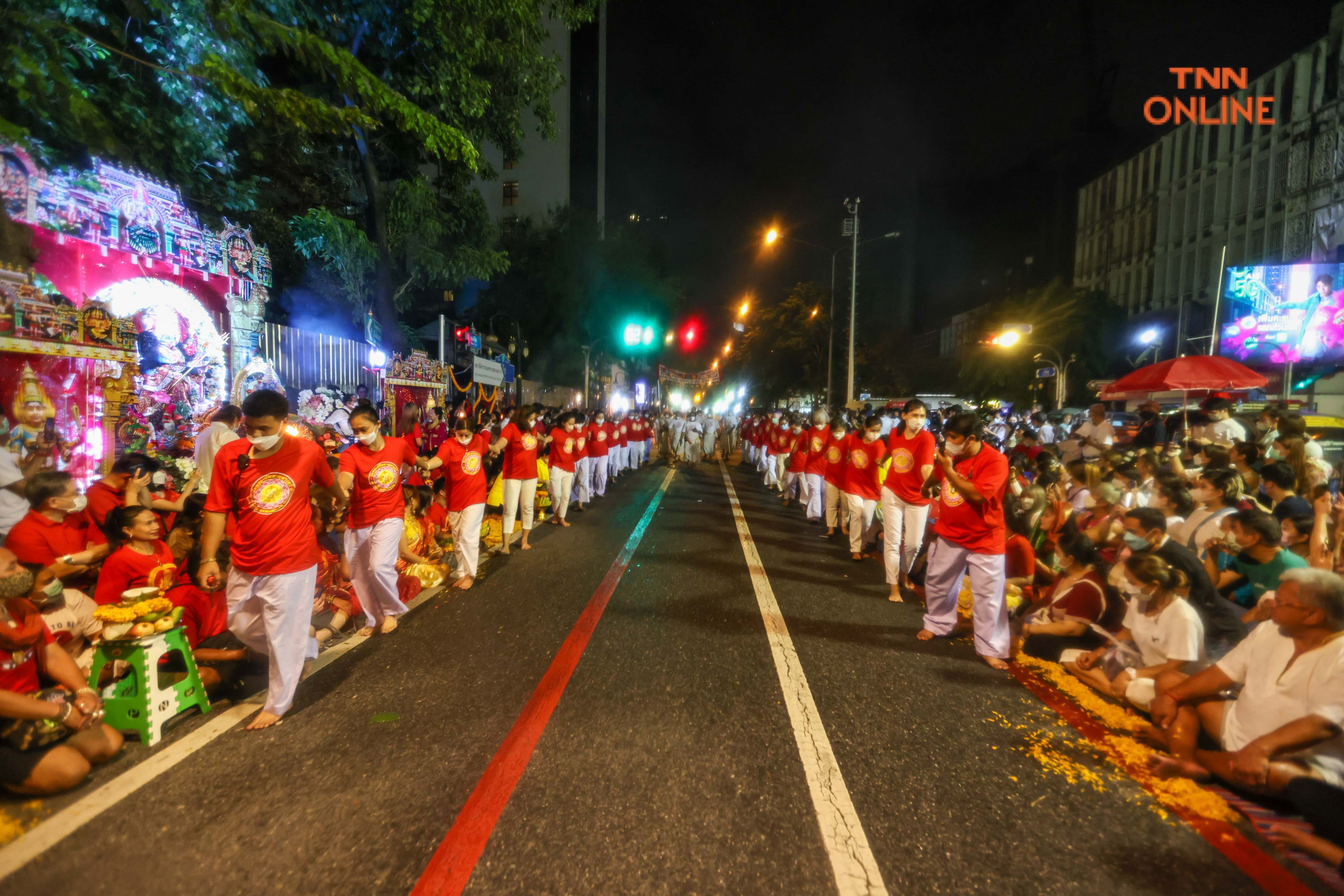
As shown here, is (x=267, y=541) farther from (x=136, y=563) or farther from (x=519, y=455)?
(x=519, y=455)

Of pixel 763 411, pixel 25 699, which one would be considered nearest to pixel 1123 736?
pixel 25 699

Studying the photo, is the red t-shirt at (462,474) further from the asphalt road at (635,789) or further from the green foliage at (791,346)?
the green foliage at (791,346)

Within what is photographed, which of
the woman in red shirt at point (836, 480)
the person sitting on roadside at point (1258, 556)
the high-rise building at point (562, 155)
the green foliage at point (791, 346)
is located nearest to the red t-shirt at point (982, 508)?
the person sitting on roadside at point (1258, 556)

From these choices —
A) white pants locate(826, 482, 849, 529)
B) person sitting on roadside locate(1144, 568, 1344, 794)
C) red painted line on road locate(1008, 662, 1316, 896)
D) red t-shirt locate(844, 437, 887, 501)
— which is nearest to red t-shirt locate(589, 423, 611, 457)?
white pants locate(826, 482, 849, 529)

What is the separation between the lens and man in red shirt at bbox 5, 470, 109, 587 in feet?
12.9

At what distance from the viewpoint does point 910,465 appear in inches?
265

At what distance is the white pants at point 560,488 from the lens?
995 cm

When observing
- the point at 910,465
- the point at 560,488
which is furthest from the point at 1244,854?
the point at 560,488

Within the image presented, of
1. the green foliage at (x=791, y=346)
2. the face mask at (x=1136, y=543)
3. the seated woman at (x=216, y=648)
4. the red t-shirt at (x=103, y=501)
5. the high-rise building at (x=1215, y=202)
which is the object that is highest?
the high-rise building at (x=1215, y=202)

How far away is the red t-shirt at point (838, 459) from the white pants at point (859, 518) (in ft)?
2.05

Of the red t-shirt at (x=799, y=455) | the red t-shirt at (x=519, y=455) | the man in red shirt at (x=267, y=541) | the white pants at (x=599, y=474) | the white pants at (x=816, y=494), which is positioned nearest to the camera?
the man in red shirt at (x=267, y=541)

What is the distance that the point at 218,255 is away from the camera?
906 centimetres

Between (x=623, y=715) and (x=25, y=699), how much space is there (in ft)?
9.25

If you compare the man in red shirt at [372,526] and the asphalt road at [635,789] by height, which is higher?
the man in red shirt at [372,526]
